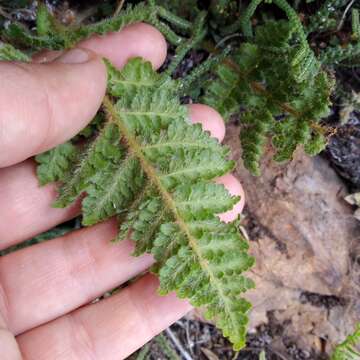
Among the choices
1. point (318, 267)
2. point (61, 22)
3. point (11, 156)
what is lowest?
point (318, 267)

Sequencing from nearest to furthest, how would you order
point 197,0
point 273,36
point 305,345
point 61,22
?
1. point 273,36
2. point 61,22
3. point 197,0
4. point 305,345

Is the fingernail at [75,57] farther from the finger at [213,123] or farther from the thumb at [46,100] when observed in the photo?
the finger at [213,123]

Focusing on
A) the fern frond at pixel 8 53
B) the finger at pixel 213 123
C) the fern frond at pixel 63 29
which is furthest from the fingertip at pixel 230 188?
the fern frond at pixel 8 53

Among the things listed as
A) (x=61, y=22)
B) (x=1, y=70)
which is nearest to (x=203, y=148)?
(x=1, y=70)

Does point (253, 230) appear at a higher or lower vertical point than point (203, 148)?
lower

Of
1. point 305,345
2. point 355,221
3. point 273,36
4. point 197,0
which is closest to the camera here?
point 273,36

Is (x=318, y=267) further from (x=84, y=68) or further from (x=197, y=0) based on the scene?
(x=84, y=68)

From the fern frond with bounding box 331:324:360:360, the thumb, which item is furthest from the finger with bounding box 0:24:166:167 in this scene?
the fern frond with bounding box 331:324:360:360
